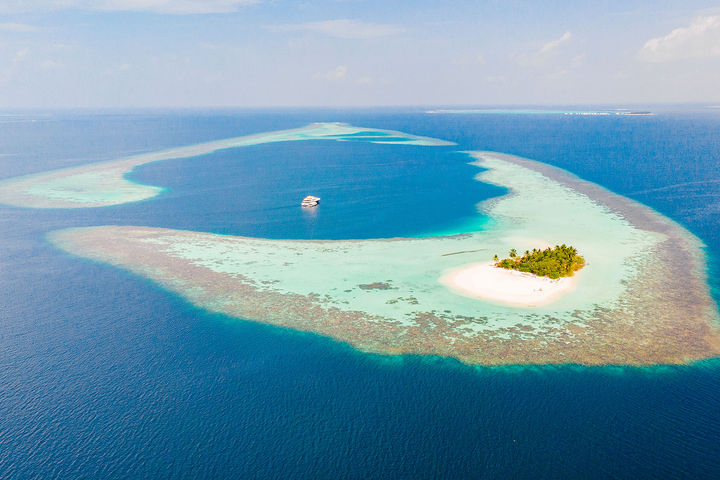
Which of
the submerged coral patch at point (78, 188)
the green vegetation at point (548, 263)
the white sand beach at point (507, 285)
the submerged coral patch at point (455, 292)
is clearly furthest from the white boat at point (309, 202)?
the green vegetation at point (548, 263)

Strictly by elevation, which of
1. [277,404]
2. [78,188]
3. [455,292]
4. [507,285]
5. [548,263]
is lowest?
[78,188]

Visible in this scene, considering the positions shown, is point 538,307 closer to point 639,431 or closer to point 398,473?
point 639,431

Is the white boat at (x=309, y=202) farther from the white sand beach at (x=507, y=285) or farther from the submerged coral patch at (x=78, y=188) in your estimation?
the white sand beach at (x=507, y=285)

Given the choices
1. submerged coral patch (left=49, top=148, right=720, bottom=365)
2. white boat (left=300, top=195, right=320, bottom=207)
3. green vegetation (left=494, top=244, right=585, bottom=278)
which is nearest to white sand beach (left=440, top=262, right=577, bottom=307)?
green vegetation (left=494, top=244, right=585, bottom=278)

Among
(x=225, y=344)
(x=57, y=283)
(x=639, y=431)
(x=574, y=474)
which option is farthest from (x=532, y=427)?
(x=57, y=283)

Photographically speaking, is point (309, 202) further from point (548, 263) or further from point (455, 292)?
point (548, 263)

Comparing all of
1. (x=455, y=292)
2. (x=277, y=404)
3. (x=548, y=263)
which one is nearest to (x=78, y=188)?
(x=455, y=292)
